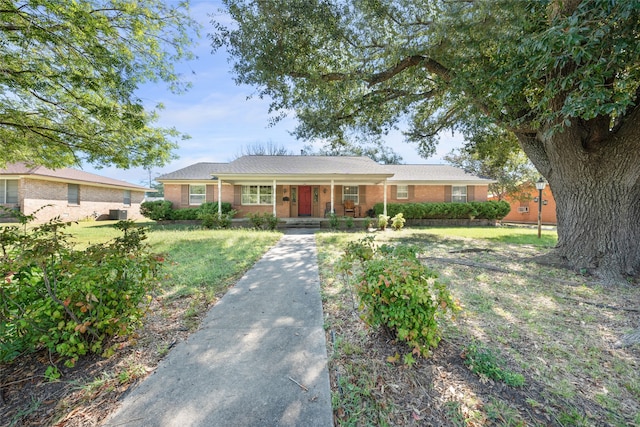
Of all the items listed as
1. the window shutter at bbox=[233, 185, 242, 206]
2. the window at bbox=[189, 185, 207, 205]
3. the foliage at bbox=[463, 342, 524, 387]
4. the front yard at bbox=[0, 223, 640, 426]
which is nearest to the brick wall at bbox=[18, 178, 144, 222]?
the window at bbox=[189, 185, 207, 205]

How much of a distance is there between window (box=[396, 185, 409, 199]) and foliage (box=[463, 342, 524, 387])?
1556cm

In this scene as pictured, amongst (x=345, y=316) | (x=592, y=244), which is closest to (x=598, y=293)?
(x=592, y=244)

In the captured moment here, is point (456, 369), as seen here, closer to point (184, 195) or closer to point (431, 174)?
point (184, 195)

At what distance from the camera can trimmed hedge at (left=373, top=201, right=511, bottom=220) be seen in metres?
15.7

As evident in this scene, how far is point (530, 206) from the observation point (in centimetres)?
2142

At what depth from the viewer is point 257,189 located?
16062mm

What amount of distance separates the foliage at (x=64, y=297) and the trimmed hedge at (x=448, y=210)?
47.2ft

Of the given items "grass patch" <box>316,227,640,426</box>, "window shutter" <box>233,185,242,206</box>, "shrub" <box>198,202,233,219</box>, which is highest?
"window shutter" <box>233,185,242,206</box>

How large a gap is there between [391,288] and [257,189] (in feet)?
48.3

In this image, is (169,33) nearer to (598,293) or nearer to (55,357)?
(55,357)

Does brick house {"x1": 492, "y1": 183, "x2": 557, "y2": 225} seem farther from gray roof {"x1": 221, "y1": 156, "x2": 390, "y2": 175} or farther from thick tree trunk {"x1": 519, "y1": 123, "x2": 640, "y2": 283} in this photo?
thick tree trunk {"x1": 519, "y1": 123, "x2": 640, "y2": 283}

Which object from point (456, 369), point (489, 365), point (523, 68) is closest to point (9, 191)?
point (456, 369)

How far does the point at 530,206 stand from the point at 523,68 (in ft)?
72.4

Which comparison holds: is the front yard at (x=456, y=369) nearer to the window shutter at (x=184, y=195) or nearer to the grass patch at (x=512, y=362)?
the grass patch at (x=512, y=362)
